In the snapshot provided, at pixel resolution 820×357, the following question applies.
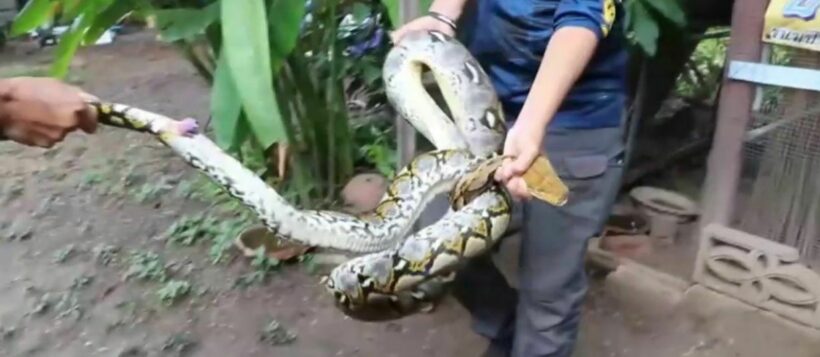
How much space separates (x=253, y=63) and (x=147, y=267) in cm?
128

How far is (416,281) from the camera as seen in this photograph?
1.66 m

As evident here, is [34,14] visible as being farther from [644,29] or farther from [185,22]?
[644,29]

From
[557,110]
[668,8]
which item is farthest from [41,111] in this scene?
[668,8]

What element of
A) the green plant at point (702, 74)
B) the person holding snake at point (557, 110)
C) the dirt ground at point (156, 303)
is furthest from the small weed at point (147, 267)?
the green plant at point (702, 74)

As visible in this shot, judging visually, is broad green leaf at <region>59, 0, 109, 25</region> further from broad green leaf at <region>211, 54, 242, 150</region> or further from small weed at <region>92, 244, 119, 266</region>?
small weed at <region>92, 244, 119, 266</region>

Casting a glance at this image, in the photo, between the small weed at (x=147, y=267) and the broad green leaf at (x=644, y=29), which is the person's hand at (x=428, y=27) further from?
the small weed at (x=147, y=267)

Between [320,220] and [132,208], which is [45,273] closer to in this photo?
[132,208]

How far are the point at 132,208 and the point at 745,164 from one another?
2.26 m

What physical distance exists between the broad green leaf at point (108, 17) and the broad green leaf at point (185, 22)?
251 mm

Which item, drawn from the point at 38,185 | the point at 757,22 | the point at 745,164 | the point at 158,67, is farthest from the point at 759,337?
the point at 158,67

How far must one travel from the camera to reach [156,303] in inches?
117

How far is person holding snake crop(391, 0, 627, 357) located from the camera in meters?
1.62

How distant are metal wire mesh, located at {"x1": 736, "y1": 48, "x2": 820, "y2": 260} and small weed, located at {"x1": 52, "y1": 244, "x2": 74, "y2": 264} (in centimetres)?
219

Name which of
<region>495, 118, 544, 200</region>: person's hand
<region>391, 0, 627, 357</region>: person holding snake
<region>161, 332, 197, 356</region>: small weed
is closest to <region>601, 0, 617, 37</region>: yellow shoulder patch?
<region>391, 0, 627, 357</region>: person holding snake
